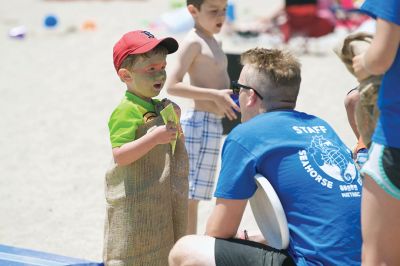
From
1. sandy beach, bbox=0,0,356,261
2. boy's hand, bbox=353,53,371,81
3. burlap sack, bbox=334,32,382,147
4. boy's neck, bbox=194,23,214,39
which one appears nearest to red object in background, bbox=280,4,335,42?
sandy beach, bbox=0,0,356,261

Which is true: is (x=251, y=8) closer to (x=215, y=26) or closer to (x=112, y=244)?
(x=215, y=26)

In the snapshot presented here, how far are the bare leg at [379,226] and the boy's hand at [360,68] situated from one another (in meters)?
0.36

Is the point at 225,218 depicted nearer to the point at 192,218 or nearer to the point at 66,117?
the point at 192,218

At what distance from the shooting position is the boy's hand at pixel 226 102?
3.97m

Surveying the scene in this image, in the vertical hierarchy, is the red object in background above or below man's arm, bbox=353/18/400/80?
above

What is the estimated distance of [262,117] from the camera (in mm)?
2812

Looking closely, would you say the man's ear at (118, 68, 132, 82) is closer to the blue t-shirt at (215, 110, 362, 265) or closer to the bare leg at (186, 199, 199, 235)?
the blue t-shirt at (215, 110, 362, 265)

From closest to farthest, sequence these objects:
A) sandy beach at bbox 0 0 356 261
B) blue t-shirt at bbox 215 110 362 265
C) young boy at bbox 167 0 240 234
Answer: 1. blue t-shirt at bbox 215 110 362 265
2. young boy at bbox 167 0 240 234
3. sandy beach at bbox 0 0 356 261

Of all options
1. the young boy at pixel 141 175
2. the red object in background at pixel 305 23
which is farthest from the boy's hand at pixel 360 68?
the red object in background at pixel 305 23

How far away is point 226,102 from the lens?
157 inches

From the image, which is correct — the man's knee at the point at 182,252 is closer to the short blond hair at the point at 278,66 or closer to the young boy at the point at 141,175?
the young boy at the point at 141,175

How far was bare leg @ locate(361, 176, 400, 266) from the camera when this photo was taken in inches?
96.5

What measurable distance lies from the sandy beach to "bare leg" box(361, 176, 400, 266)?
2123 millimetres

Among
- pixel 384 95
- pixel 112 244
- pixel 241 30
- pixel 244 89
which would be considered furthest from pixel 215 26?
pixel 241 30
